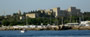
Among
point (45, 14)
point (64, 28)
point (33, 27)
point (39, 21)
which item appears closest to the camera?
point (64, 28)

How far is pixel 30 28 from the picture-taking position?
107 meters

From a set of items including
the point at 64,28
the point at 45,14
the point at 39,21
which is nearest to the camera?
the point at 64,28

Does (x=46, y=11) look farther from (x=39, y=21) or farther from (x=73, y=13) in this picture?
(x=39, y=21)

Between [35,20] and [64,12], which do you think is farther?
[64,12]

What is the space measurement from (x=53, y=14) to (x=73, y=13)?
11.8m

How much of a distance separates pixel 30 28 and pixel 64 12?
237 ft

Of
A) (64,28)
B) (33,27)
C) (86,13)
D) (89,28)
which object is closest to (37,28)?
(33,27)

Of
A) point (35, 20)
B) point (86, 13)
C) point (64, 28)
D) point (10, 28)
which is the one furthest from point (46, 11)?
point (64, 28)

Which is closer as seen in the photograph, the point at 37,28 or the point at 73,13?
the point at 37,28

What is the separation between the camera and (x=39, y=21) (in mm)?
128000

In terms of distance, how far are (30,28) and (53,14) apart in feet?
218

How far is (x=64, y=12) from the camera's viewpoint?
17788 cm

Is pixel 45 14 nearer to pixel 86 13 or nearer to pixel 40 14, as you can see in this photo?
pixel 40 14

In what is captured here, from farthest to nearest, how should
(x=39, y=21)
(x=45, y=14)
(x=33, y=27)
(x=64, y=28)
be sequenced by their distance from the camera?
(x=45, y=14) < (x=39, y=21) < (x=33, y=27) < (x=64, y=28)
